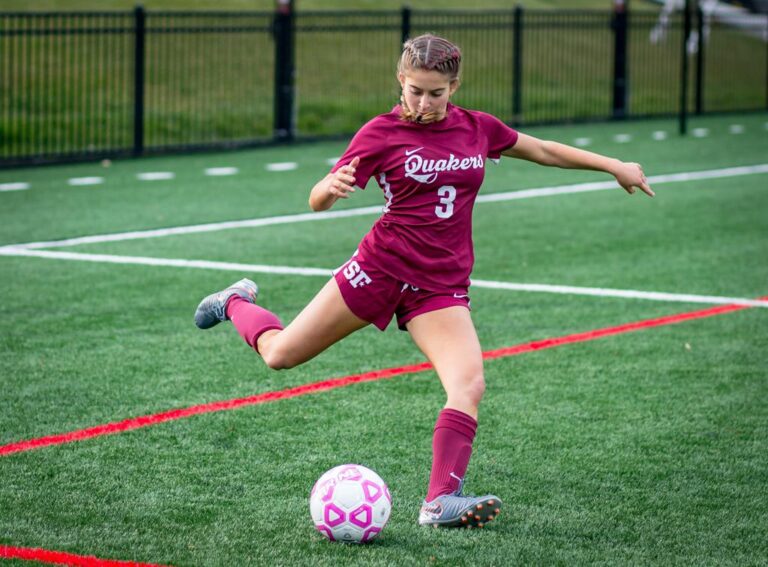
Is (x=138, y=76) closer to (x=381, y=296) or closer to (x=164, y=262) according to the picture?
(x=164, y=262)

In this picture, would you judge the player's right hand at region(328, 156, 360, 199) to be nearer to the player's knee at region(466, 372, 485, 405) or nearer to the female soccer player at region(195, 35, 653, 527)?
the female soccer player at region(195, 35, 653, 527)

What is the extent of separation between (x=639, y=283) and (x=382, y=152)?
5.19 metres

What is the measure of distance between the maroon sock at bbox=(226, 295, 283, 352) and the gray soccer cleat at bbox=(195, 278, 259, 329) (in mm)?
34

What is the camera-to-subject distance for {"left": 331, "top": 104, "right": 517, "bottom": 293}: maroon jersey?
500 centimetres

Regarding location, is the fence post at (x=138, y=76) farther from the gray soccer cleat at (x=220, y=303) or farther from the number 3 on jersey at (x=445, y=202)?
the number 3 on jersey at (x=445, y=202)

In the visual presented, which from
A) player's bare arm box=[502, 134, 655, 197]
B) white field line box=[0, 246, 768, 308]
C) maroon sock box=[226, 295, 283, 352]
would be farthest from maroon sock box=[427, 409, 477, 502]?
white field line box=[0, 246, 768, 308]

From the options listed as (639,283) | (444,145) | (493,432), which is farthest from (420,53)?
(639,283)

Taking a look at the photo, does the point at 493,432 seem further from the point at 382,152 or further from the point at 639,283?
the point at 639,283

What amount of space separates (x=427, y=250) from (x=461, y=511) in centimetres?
101

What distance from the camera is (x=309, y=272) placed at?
33.2 ft

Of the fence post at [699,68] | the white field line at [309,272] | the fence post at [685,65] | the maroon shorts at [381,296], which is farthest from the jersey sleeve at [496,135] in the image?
the fence post at [699,68]

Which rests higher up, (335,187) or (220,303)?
(335,187)

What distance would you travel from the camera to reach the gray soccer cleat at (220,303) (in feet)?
19.9

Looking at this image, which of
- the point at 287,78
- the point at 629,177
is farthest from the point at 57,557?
the point at 287,78
